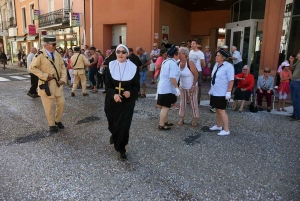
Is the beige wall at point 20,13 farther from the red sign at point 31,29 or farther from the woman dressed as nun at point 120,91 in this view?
the woman dressed as nun at point 120,91

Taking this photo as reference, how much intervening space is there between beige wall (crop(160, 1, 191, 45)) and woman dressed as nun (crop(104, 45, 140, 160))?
35.7 feet

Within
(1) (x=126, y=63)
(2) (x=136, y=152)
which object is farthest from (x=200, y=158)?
(1) (x=126, y=63)

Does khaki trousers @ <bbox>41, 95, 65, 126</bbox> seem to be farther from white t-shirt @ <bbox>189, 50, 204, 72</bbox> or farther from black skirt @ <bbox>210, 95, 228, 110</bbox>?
white t-shirt @ <bbox>189, 50, 204, 72</bbox>

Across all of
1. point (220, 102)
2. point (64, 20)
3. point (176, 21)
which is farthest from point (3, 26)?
point (220, 102)

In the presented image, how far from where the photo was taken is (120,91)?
3.59 m

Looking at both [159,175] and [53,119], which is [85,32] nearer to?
[53,119]

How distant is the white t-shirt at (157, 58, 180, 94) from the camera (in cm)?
471

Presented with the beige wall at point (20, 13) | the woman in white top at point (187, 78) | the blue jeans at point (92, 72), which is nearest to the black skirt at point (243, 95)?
the woman in white top at point (187, 78)

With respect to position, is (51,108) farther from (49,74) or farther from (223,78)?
(223,78)

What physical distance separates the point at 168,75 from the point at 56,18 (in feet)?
56.5

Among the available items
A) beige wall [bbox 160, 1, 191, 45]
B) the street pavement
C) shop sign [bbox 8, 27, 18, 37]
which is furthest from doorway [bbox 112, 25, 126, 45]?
shop sign [bbox 8, 27, 18, 37]

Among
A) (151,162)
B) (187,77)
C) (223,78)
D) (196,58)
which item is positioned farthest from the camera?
(196,58)

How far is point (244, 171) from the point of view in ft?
11.5

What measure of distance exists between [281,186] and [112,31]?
14245 mm
